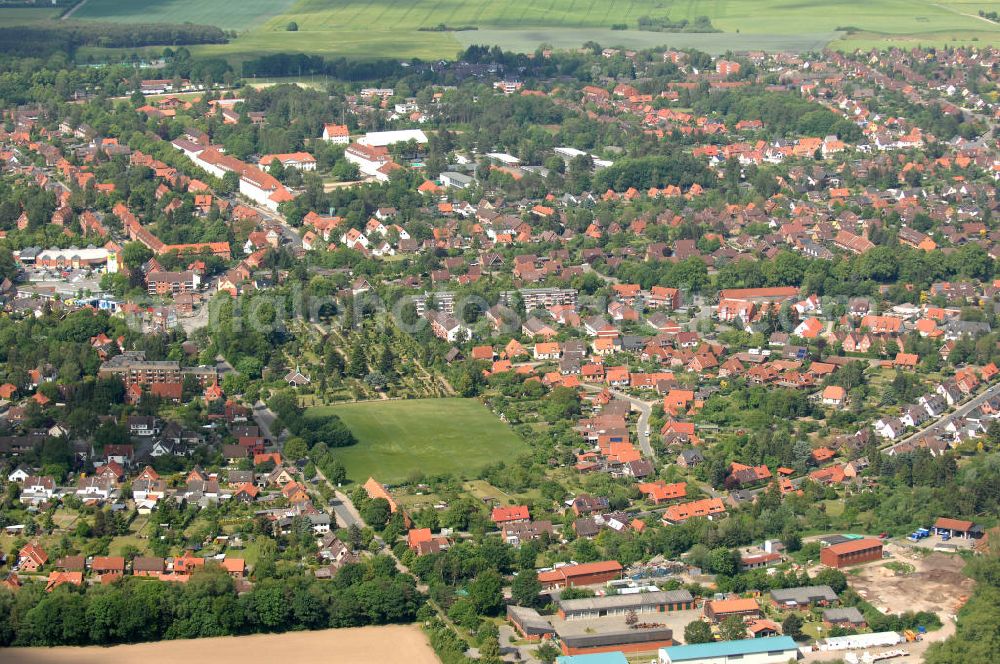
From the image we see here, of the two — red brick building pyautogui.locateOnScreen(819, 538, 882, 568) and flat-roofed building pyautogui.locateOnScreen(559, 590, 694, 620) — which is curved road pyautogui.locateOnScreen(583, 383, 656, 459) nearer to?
red brick building pyautogui.locateOnScreen(819, 538, 882, 568)

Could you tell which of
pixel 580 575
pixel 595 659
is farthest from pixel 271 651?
pixel 580 575

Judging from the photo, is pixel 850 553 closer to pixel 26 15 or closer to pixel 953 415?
pixel 953 415

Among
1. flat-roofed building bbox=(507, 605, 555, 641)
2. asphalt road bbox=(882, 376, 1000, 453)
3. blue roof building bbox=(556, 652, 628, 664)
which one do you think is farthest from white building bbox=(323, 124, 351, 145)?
blue roof building bbox=(556, 652, 628, 664)

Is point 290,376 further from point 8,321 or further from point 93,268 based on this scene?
point 93,268

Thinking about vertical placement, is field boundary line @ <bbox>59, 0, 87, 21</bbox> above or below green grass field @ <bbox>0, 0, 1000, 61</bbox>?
above

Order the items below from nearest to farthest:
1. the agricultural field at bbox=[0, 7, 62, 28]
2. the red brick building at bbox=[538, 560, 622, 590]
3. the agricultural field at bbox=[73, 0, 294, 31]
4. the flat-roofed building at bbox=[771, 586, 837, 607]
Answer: the flat-roofed building at bbox=[771, 586, 837, 607] → the red brick building at bbox=[538, 560, 622, 590] → the agricultural field at bbox=[0, 7, 62, 28] → the agricultural field at bbox=[73, 0, 294, 31]
